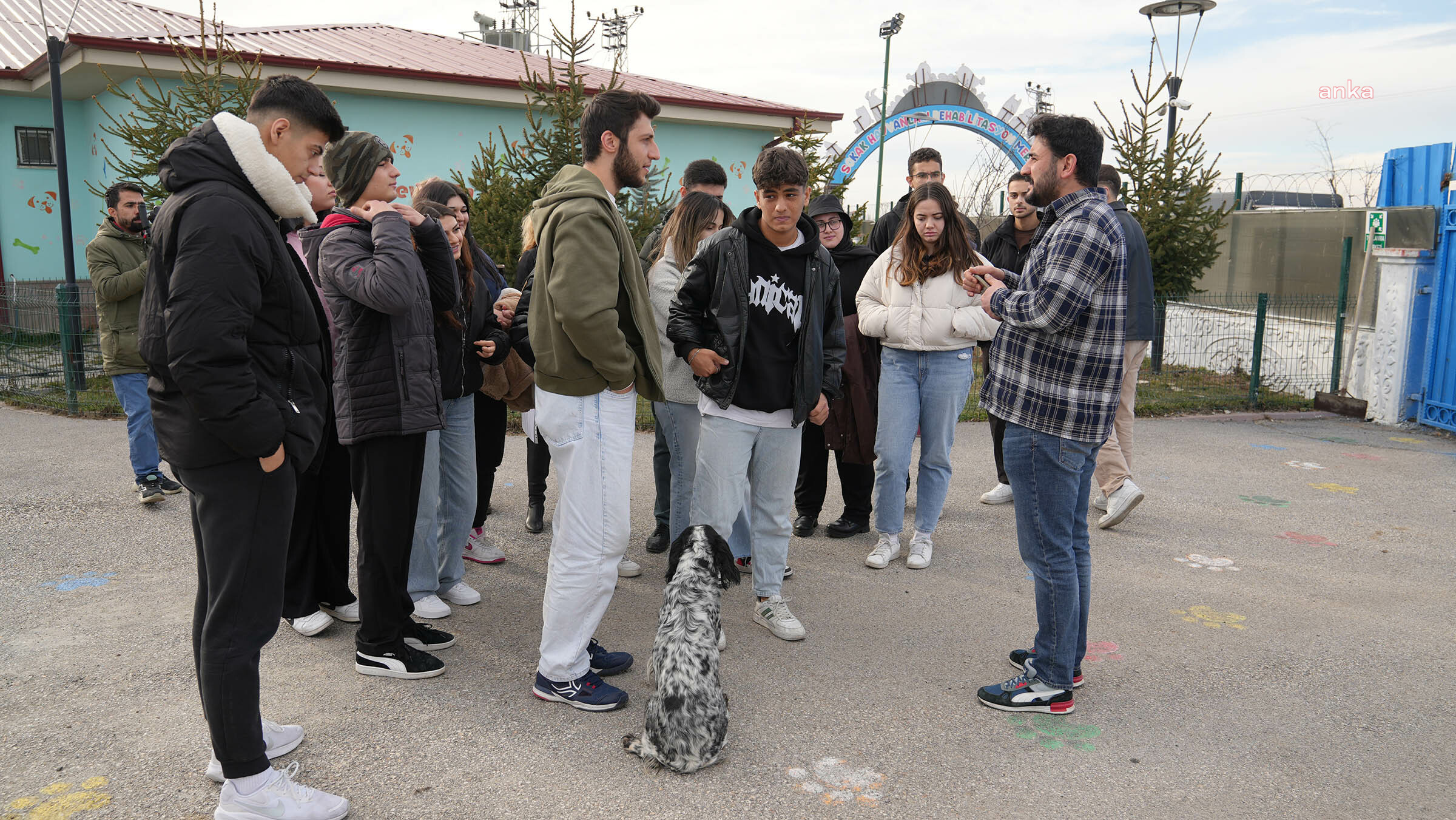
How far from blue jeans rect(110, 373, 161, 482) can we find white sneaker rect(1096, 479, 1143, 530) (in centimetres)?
613

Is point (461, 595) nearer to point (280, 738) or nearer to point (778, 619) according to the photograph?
point (280, 738)

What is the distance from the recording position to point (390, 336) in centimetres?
344

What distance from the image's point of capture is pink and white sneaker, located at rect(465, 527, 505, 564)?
491cm

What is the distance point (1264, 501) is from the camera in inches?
251

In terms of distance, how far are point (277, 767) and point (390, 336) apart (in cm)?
154

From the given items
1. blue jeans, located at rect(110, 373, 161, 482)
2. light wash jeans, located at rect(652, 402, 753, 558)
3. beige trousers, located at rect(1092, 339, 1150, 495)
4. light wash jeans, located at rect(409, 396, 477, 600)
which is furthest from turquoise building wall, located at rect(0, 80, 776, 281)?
light wash jeans, located at rect(409, 396, 477, 600)

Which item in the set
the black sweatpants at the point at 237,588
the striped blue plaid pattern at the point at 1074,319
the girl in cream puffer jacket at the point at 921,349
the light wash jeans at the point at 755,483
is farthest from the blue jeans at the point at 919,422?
the black sweatpants at the point at 237,588

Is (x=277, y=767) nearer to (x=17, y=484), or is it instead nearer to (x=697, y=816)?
(x=697, y=816)

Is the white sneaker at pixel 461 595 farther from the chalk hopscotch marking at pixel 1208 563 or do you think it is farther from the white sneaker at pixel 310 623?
the chalk hopscotch marking at pixel 1208 563

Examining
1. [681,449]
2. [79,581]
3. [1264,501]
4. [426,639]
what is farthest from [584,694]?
[1264,501]

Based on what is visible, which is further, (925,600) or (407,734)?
(925,600)

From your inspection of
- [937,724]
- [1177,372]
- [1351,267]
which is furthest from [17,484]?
[1351,267]

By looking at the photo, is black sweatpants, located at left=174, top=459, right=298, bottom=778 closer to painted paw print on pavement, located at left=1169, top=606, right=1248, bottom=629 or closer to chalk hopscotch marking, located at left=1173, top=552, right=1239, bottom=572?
painted paw print on pavement, located at left=1169, top=606, right=1248, bottom=629

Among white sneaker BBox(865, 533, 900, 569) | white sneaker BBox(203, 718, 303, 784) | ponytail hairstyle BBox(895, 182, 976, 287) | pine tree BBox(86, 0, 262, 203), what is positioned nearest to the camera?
white sneaker BBox(203, 718, 303, 784)
